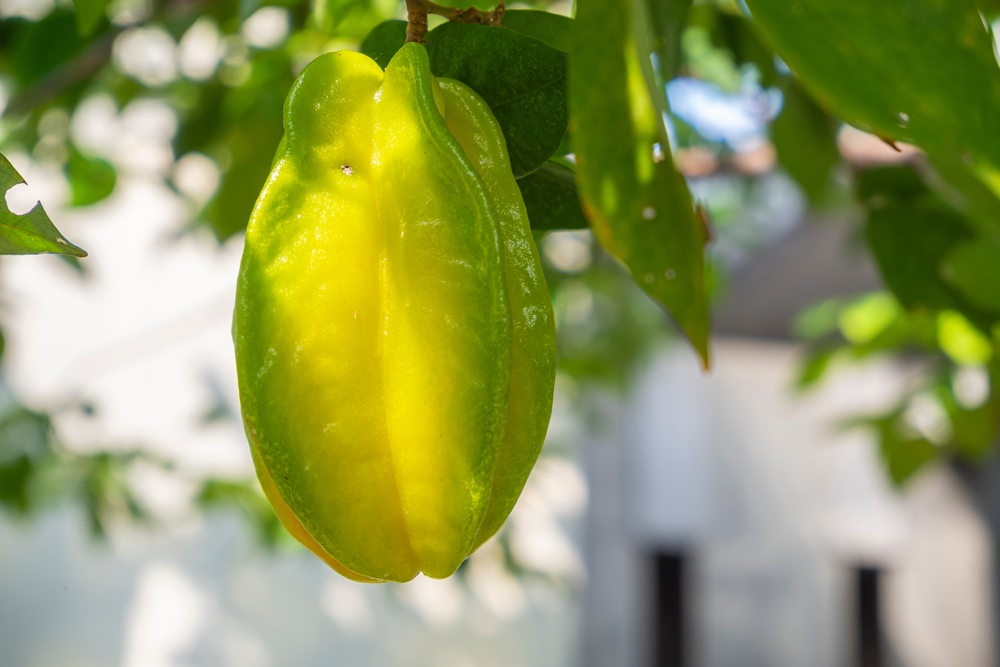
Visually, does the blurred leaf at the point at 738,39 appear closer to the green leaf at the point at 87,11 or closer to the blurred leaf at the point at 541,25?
the blurred leaf at the point at 541,25

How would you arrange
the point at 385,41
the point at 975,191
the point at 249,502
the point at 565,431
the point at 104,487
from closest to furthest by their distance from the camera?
the point at 385,41 < the point at 975,191 < the point at 104,487 < the point at 249,502 < the point at 565,431

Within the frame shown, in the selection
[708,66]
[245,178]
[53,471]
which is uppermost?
[245,178]

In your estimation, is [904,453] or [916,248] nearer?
[916,248]

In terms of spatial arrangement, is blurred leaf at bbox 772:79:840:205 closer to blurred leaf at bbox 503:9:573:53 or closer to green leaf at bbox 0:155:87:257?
blurred leaf at bbox 503:9:573:53

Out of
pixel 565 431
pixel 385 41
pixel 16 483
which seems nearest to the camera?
pixel 385 41

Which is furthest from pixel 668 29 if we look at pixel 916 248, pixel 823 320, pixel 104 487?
pixel 823 320

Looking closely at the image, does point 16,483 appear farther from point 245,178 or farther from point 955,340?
point 955,340

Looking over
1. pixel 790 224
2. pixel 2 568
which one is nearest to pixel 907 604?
pixel 790 224

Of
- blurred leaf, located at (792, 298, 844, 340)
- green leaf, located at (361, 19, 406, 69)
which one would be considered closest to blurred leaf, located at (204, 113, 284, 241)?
green leaf, located at (361, 19, 406, 69)
